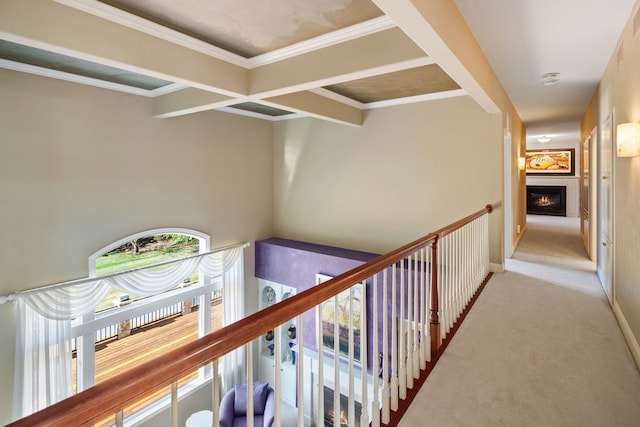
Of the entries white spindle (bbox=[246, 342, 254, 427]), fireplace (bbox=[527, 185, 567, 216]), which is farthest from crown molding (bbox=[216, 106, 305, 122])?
fireplace (bbox=[527, 185, 567, 216])

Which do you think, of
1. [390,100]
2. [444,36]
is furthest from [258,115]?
[444,36]

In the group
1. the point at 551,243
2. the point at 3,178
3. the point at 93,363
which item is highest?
the point at 3,178

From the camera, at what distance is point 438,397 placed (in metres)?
1.96

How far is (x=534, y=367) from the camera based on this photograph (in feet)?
7.42

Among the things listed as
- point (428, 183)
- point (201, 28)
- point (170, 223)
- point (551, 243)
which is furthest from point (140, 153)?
point (551, 243)

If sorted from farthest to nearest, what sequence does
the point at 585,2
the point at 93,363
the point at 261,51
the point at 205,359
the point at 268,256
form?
the point at 268,256, the point at 93,363, the point at 261,51, the point at 585,2, the point at 205,359

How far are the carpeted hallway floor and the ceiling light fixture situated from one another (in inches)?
103

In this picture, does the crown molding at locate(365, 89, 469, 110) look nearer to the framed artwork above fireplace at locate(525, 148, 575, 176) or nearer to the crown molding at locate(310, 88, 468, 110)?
the crown molding at locate(310, 88, 468, 110)

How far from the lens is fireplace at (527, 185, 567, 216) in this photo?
10914mm

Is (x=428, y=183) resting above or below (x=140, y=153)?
below

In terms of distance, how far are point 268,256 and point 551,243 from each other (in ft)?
18.5

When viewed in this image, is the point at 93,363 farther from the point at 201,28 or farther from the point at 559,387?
the point at 559,387

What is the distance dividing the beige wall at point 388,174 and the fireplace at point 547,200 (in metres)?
8.72

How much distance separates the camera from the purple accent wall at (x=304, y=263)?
5164 millimetres
